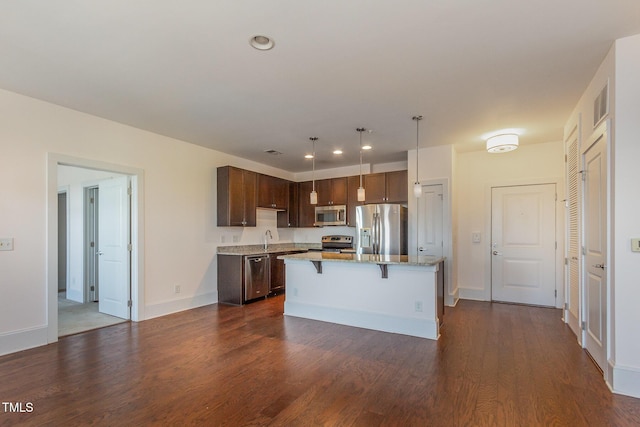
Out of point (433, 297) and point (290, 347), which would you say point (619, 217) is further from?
point (290, 347)

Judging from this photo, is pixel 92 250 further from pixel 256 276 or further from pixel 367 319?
pixel 367 319

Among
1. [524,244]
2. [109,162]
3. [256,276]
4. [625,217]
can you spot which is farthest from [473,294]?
[109,162]

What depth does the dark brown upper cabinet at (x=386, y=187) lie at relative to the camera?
5.88 metres

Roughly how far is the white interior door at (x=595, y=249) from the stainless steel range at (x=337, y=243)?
151 inches

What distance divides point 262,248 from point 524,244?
468 cm

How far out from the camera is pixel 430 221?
5.32 metres

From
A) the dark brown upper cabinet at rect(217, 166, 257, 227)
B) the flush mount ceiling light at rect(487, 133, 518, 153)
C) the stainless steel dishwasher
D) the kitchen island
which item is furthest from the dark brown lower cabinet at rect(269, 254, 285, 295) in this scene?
the flush mount ceiling light at rect(487, 133, 518, 153)

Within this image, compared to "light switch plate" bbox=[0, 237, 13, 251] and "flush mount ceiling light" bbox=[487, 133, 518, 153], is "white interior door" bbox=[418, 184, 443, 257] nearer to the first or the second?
"flush mount ceiling light" bbox=[487, 133, 518, 153]

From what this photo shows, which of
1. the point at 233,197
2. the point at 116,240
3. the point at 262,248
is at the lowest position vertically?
the point at 262,248

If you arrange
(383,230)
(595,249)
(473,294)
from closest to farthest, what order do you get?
(595,249) < (383,230) < (473,294)

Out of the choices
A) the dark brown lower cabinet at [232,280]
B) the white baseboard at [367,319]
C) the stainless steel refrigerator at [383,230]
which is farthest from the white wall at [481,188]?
the dark brown lower cabinet at [232,280]

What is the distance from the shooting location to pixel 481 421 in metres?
2.05

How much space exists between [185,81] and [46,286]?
2.70 meters

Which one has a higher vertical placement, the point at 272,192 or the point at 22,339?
the point at 272,192
